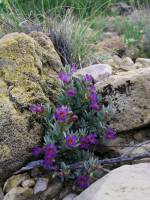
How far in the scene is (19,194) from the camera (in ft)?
8.62

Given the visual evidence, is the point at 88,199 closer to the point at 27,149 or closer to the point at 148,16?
the point at 27,149

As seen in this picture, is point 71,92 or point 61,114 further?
point 71,92

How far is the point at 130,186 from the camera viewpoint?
7.39 feet

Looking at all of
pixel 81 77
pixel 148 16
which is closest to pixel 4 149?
pixel 81 77

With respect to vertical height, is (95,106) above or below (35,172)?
above

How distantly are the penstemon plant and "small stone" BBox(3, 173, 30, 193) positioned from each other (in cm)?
16

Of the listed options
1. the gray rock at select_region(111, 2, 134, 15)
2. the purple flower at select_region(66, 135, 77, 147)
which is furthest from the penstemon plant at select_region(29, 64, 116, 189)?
the gray rock at select_region(111, 2, 134, 15)

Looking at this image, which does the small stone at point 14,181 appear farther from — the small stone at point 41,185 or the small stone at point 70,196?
the small stone at point 70,196

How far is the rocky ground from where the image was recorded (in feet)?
8.75

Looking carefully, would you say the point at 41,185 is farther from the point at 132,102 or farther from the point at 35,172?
the point at 132,102

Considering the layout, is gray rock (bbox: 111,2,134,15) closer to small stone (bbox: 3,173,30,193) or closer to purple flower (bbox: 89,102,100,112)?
purple flower (bbox: 89,102,100,112)

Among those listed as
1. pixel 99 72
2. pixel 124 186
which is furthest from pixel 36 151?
pixel 99 72

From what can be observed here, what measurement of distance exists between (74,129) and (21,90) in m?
0.42

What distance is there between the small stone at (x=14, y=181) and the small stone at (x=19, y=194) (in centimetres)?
8
